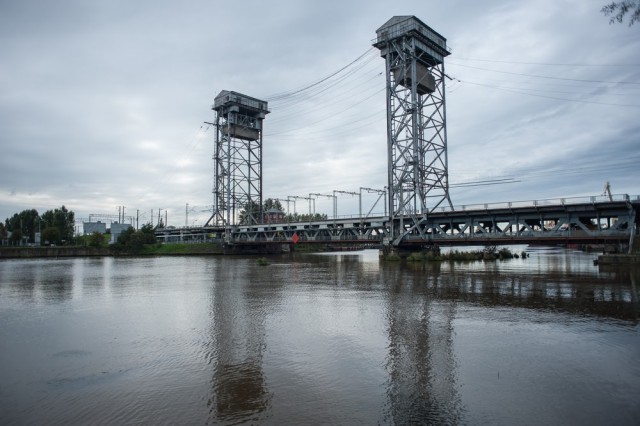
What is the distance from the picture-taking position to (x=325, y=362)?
35.9ft

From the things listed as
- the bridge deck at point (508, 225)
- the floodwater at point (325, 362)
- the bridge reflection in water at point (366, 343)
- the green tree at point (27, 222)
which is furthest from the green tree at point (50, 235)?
the bridge reflection in water at point (366, 343)

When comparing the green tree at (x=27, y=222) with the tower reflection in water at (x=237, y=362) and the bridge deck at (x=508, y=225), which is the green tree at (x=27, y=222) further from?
the tower reflection in water at (x=237, y=362)

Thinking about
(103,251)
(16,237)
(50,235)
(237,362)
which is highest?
(50,235)

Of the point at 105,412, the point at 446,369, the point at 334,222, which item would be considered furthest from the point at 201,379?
the point at 334,222

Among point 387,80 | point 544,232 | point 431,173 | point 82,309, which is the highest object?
point 387,80

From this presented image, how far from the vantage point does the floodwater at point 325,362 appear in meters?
7.98

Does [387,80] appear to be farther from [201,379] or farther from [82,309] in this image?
[201,379]

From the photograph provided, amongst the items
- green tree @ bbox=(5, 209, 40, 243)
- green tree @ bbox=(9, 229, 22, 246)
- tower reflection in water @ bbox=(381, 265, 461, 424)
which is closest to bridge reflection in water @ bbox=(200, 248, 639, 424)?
tower reflection in water @ bbox=(381, 265, 461, 424)

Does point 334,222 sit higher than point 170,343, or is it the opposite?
point 334,222

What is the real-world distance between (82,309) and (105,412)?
1402cm

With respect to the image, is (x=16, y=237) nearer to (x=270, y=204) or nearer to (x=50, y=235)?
(x=50, y=235)

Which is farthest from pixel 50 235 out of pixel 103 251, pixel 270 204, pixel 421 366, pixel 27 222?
pixel 421 366

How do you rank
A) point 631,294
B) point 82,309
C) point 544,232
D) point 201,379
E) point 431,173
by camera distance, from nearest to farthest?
point 201,379
point 82,309
point 631,294
point 544,232
point 431,173

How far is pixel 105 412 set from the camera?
8.04 m
